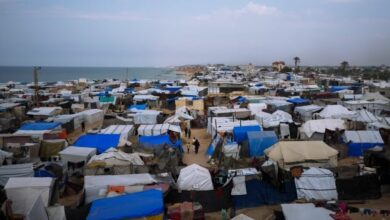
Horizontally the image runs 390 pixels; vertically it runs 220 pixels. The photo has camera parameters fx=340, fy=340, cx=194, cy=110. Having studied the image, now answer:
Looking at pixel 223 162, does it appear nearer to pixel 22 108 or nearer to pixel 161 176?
pixel 161 176

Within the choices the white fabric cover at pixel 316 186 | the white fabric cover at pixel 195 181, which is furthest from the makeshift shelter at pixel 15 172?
the white fabric cover at pixel 316 186

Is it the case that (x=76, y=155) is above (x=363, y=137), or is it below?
below

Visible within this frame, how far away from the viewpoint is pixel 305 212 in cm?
830

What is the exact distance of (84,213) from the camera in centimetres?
856

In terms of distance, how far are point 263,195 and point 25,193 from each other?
6776 mm

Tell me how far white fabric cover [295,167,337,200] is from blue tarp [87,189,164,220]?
437 cm

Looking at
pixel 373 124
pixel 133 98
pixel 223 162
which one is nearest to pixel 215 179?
pixel 223 162

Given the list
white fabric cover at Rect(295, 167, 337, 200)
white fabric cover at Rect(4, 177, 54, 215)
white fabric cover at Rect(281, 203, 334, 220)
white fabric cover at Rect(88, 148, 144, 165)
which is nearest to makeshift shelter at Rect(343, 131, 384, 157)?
white fabric cover at Rect(295, 167, 337, 200)

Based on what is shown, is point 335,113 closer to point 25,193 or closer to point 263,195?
point 263,195

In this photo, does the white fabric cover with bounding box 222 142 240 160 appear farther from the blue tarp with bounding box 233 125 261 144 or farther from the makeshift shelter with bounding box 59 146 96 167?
the makeshift shelter with bounding box 59 146 96 167

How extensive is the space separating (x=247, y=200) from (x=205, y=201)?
138cm

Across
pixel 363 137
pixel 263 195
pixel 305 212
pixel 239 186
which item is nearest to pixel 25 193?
pixel 239 186

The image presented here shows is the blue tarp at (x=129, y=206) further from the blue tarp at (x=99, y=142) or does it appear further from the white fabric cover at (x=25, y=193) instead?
the blue tarp at (x=99, y=142)

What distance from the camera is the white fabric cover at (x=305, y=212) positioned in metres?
8.06
